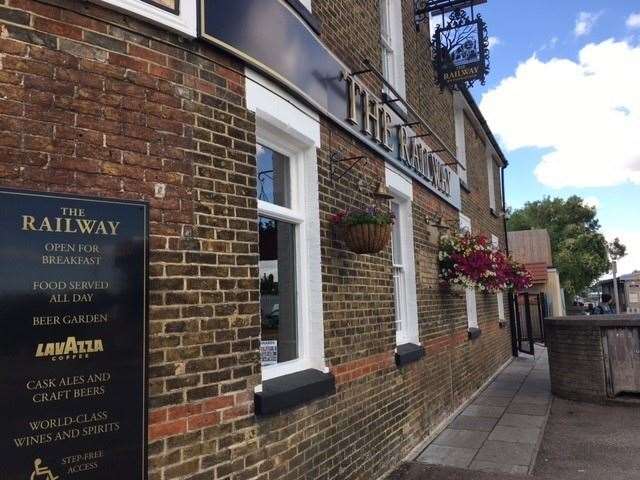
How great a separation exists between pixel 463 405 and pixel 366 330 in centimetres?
420

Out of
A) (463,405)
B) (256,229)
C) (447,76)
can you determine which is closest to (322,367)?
(256,229)

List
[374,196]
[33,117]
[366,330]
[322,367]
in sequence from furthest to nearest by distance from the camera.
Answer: [374,196], [366,330], [322,367], [33,117]

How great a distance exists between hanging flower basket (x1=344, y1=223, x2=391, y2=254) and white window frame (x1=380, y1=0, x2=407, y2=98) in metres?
3.32

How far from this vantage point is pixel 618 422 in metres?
7.63

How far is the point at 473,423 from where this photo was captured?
7598mm

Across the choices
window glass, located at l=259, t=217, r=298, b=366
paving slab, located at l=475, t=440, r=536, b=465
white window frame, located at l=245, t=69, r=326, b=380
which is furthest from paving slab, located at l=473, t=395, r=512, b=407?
window glass, located at l=259, t=217, r=298, b=366

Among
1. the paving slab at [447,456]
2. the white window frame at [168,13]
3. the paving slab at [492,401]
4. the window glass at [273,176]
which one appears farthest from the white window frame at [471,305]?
the white window frame at [168,13]

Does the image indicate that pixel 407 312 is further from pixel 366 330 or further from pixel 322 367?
pixel 322 367

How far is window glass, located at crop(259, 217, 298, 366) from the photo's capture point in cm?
417

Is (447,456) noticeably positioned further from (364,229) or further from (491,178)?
(491,178)

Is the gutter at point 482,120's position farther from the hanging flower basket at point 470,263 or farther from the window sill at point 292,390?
the window sill at point 292,390

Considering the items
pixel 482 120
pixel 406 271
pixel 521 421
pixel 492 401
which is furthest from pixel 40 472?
pixel 482 120

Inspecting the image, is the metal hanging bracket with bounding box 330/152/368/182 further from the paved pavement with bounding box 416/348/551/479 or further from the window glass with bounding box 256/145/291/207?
the paved pavement with bounding box 416/348/551/479

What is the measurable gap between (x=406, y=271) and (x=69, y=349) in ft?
16.4
